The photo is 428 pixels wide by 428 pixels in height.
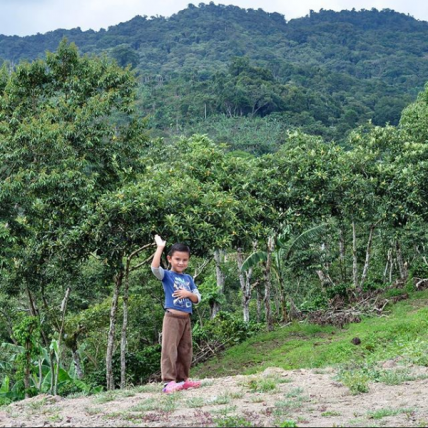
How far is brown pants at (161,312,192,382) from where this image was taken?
6438mm

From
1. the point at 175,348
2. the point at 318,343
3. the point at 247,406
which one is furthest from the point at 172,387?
the point at 318,343

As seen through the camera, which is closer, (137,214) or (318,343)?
(137,214)

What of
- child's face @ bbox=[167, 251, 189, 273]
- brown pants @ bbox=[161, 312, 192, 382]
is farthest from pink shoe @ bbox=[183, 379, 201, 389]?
child's face @ bbox=[167, 251, 189, 273]

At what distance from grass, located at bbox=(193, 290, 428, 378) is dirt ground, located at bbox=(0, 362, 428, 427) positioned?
537 cm

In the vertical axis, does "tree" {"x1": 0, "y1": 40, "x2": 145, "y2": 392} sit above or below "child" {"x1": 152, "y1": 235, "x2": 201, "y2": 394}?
above

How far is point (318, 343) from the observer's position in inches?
552

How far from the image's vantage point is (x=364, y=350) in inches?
490

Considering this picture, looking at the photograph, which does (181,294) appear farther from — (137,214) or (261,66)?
(261,66)

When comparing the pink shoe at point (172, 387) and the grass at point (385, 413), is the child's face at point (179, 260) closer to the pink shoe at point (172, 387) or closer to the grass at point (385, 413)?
the pink shoe at point (172, 387)

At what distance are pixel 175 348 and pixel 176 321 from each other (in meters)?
0.29

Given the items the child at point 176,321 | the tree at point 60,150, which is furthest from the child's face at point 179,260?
the tree at point 60,150

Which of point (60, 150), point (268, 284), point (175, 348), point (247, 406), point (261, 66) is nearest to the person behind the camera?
Answer: point (247, 406)

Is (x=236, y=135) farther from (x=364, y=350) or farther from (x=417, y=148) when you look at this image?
(x=364, y=350)

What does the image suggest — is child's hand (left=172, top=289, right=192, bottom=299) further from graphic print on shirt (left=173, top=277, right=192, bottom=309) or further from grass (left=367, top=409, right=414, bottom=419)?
grass (left=367, top=409, right=414, bottom=419)
